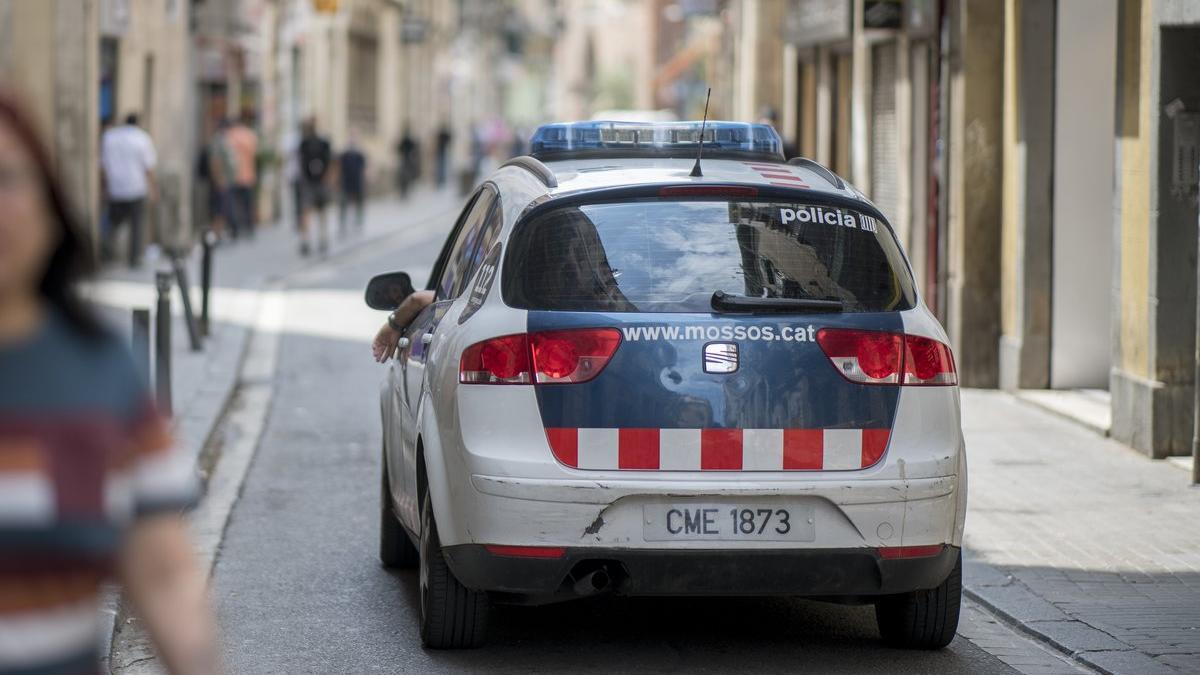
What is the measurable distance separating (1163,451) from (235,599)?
5.46 meters

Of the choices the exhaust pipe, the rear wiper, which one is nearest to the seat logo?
the rear wiper

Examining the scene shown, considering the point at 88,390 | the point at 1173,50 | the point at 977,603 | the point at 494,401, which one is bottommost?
the point at 977,603

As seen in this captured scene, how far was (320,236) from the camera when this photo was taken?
29.7 m

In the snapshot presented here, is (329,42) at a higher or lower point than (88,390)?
higher

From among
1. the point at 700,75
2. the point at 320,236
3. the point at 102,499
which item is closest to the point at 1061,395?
the point at 102,499

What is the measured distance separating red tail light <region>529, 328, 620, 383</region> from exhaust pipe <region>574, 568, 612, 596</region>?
1.82 feet

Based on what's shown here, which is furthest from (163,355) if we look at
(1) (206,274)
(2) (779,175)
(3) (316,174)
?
(3) (316,174)

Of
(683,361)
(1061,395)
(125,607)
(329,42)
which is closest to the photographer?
(683,361)

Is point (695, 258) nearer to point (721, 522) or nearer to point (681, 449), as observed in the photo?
point (681, 449)

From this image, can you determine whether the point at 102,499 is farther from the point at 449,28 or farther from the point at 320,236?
the point at 449,28

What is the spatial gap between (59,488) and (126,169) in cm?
2306

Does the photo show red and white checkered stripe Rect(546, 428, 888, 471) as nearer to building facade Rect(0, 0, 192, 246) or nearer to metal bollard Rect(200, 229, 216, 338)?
metal bollard Rect(200, 229, 216, 338)

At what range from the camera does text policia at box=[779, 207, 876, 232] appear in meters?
6.36

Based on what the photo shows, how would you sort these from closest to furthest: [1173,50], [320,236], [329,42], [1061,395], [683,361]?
1. [683,361]
2. [1173,50]
3. [1061,395]
4. [320,236]
5. [329,42]
